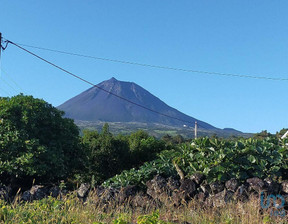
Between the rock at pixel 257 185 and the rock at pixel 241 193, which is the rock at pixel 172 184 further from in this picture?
the rock at pixel 257 185

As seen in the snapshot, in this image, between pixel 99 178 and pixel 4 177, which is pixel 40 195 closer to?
pixel 4 177

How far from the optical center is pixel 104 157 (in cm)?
1666

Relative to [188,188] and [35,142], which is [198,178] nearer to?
[188,188]

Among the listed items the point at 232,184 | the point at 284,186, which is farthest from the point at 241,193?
the point at 284,186

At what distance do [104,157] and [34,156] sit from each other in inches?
220

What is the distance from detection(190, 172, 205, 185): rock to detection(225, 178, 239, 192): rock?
24.1 inches

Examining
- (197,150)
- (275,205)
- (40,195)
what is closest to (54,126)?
(40,195)

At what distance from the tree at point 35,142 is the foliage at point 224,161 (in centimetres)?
250

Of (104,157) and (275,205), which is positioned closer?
(275,205)

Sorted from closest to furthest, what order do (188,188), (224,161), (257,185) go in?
(257,185)
(188,188)
(224,161)

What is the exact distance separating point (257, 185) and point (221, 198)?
33.6 inches

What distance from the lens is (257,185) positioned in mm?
8312

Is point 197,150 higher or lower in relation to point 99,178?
higher

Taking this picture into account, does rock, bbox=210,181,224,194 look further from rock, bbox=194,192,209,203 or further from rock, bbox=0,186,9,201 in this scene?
rock, bbox=0,186,9,201
